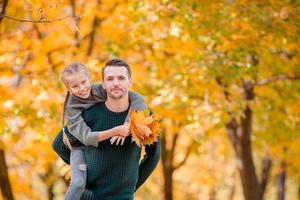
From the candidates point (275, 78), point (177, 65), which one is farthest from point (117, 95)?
point (275, 78)

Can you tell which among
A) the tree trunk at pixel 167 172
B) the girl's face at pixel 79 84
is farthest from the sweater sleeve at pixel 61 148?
the tree trunk at pixel 167 172

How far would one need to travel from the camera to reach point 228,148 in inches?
861

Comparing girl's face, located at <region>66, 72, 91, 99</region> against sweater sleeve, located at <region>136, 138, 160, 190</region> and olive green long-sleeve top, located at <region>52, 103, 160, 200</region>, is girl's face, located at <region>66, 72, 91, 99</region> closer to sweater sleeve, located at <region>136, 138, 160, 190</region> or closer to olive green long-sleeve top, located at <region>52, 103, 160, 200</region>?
olive green long-sleeve top, located at <region>52, 103, 160, 200</region>

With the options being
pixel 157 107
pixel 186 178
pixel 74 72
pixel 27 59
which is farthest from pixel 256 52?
pixel 186 178

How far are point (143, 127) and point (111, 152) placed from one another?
403 millimetres

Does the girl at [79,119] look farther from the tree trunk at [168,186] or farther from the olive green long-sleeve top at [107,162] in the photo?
the tree trunk at [168,186]

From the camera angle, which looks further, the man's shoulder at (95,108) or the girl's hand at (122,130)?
the man's shoulder at (95,108)

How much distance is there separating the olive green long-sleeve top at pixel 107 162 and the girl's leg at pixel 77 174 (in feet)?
0.16

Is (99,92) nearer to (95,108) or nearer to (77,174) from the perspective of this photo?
(95,108)

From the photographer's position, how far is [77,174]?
16.8ft

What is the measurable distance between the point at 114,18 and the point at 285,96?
3.98m

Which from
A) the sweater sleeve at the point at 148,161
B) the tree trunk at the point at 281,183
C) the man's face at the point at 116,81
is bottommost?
the tree trunk at the point at 281,183

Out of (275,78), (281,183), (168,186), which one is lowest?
(281,183)

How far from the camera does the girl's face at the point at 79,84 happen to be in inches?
201
